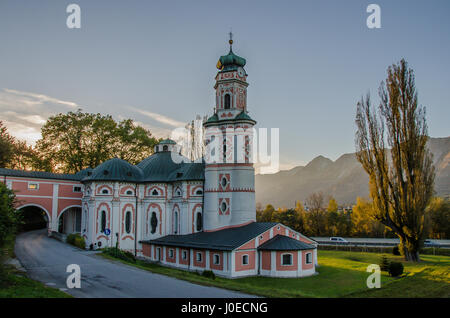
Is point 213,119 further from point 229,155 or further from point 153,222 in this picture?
point 153,222

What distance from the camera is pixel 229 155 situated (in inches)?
1379

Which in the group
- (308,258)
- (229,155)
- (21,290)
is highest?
(229,155)

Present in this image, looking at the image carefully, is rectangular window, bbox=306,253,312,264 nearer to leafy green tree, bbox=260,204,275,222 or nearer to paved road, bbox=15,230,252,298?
paved road, bbox=15,230,252,298

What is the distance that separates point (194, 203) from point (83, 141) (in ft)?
80.4

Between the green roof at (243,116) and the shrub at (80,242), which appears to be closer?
the shrub at (80,242)

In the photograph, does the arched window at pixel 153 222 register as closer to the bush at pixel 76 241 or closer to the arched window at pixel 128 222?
the arched window at pixel 128 222

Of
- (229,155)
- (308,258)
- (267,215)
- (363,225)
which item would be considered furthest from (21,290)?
(267,215)

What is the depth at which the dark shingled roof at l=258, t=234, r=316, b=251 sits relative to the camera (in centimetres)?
2886

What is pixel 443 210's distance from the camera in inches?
2131

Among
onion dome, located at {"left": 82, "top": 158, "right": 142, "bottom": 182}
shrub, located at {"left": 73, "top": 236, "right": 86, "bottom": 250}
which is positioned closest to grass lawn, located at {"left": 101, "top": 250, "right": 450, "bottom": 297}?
shrub, located at {"left": 73, "top": 236, "right": 86, "bottom": 250}

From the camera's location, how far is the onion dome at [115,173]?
3803 cm

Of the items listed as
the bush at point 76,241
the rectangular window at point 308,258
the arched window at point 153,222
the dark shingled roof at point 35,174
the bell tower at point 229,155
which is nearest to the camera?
the rectangular window at point 308,258

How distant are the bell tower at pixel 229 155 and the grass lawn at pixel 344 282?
Result: 7643mm

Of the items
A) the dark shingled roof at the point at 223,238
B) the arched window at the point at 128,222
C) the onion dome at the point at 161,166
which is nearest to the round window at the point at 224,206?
the dark shingled roof at the point at 223,238
